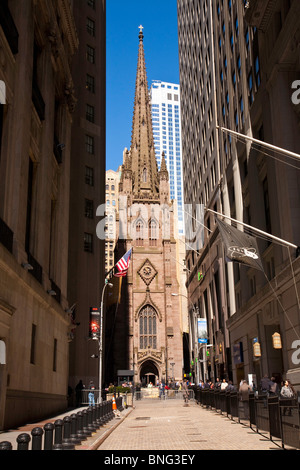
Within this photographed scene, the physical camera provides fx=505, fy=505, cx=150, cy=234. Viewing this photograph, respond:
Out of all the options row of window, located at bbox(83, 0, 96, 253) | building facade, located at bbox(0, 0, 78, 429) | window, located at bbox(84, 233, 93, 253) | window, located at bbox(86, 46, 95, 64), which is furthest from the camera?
window, located at bbox(86, 46, 95, 64)

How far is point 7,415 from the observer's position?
56.7 feet

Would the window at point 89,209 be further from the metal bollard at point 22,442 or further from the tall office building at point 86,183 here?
the metal bollard at point 22,442

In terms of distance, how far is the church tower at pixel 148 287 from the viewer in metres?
89.2

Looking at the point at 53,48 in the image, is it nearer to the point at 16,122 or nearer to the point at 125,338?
the point at 16,122

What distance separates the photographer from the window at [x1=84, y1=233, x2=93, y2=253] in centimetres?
4744

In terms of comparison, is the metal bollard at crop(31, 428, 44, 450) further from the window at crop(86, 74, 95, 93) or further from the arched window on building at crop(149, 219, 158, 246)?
the arched window on building at crop(149, 219, 158, 246)

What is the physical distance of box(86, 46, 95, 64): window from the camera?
5225 cm

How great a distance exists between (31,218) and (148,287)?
232 ft

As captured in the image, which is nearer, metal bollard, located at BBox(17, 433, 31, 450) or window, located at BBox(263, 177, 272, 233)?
metal bollard, located at BBox(17, 433, 31, 450)

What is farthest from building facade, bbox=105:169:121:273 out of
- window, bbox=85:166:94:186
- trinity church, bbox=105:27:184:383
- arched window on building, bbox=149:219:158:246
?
window, bbox=85:166:94:186

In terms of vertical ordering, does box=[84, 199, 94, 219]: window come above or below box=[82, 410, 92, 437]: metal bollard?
above

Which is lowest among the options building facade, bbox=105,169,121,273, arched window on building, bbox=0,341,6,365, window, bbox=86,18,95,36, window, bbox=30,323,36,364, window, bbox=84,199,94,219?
arched window on building, bbox=0,341,6,365

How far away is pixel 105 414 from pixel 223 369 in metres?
30.0

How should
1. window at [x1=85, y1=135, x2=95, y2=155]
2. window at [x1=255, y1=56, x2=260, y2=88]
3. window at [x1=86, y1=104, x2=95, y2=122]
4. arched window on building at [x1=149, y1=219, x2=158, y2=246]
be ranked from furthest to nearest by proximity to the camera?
1. arched window on building at [x1=149, y1=219, x2=158, y2=246]
2. window at [x1=86, y1=104, x2=95, y2=122]
3. window at [x1=85, y1=135, x2=95, y2=155]
4. window at [x1=255, y1=56, x2=260, y2=88]
